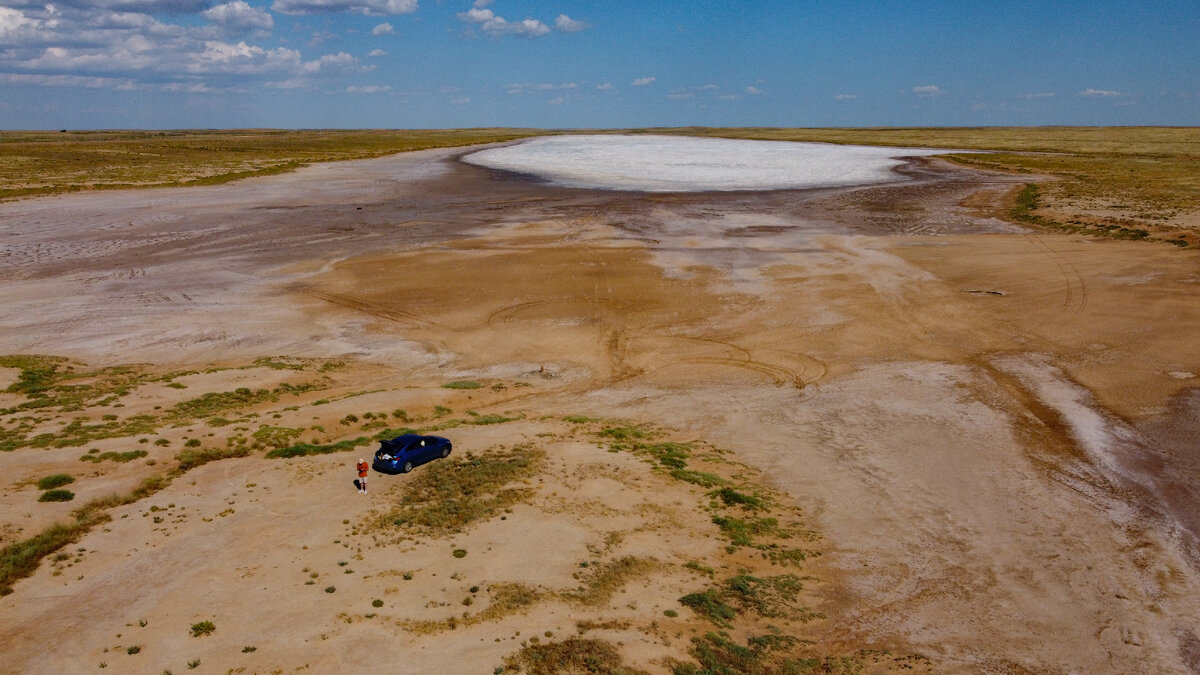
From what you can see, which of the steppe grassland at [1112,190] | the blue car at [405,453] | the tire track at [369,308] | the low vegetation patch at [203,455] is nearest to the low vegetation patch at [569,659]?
the blue car at [405,453]

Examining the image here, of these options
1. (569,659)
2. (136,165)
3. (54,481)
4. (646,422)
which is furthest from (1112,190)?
(136,165)

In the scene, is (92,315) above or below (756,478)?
above

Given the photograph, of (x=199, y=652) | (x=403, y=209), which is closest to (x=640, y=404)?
(x=199, y=652)

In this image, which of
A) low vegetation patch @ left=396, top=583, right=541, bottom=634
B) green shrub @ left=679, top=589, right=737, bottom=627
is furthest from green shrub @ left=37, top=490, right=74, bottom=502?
green shrub @ left=679, top=589, right=737, bottom=627

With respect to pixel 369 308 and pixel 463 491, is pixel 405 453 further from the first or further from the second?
pixel 369 308

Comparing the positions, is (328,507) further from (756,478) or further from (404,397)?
(756,478)

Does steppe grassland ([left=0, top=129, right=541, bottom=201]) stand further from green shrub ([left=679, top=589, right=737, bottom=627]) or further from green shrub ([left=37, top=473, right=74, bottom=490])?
green shrub ([left=679, top=589, right=737, bottom=627])

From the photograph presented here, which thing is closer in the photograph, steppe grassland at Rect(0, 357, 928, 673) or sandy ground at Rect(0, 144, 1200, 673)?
steppe grassland at Rect(0, 357, 928, 673)
